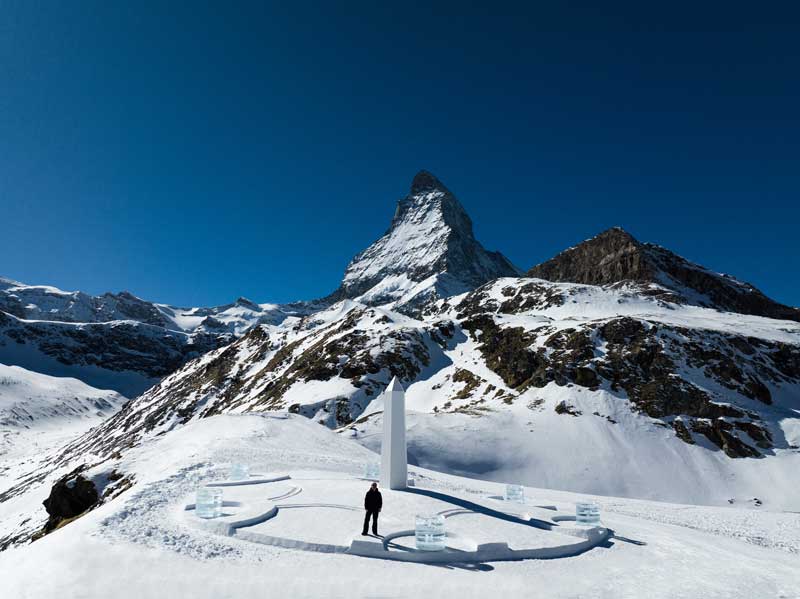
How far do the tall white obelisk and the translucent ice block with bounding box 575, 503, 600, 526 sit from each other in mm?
7536

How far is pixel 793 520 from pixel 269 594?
31540 millimetres

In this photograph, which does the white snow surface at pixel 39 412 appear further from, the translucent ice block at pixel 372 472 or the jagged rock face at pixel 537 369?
the translucent ice block at pixel 372 472

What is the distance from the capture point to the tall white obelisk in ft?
74.0

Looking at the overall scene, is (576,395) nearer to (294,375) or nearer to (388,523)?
(388,523)

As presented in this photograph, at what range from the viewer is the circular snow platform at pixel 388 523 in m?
15.0

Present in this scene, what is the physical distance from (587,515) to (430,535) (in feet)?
26.2

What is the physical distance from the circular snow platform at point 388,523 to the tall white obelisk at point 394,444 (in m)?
0.71

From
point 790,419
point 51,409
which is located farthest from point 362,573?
point 51,409

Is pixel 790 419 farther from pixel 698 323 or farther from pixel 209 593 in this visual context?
pixel 209 593

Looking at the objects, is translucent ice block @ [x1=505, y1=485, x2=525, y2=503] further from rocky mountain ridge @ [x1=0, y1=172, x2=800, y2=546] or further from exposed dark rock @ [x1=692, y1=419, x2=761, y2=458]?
exposed dark rock @ [x1=692, y1=419, x2=761, y2=458]

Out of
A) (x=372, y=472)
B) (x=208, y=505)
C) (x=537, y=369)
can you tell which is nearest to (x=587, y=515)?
(x=372, y=472)

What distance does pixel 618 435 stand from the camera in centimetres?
5138

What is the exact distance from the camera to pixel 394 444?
22.6m

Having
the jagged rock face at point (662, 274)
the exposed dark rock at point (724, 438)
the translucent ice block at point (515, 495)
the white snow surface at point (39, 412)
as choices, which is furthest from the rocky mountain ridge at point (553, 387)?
the white snow surface at point (39, 412)
